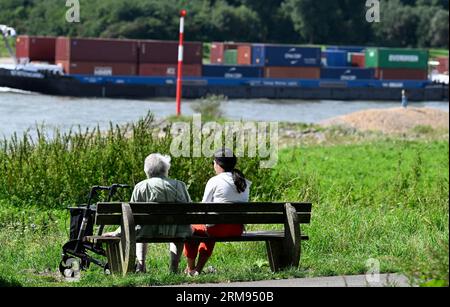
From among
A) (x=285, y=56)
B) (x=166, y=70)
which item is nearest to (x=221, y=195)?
(x=166, y=70)

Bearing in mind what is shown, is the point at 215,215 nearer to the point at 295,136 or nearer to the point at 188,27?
the point at 295,136

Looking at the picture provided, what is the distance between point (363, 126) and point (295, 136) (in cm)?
576

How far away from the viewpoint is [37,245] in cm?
1005

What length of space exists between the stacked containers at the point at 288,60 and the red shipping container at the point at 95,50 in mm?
9044

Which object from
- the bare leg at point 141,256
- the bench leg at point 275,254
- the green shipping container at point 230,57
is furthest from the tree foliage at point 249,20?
the bench leg at point 275,254

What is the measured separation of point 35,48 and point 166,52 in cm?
800

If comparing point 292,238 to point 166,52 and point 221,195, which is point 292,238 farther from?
point 166,52

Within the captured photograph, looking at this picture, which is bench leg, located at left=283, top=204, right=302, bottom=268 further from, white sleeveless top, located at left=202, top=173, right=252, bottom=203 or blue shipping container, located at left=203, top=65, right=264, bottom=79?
blue shipping container, located at left=203, top=65, right=264, bottom=79

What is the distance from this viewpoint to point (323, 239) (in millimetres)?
9820

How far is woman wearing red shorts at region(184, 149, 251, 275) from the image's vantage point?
8016mm

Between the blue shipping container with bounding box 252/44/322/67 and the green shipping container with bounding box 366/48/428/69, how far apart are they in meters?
4.50

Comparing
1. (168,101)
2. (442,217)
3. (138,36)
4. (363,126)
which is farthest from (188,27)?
(442,217)

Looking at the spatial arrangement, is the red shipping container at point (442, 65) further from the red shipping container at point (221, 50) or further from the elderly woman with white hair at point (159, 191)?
the elderly woman with white hair at point (159, 191)

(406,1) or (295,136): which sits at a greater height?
(406,1)
